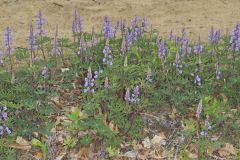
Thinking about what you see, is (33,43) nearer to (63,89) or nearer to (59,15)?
(63,89)

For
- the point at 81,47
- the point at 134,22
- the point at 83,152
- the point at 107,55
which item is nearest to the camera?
the point at 83,152

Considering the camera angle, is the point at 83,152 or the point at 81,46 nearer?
the point at 83,152

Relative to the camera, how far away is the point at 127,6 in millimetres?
8883

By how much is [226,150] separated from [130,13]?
13.1ft

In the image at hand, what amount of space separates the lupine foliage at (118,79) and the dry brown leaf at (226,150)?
169 mm

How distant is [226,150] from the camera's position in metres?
5.21

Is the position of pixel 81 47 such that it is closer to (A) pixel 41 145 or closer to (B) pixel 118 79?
(B) pixel 118 79

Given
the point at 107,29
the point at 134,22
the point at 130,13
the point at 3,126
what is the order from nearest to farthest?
the point at 3,126 → the point at 107,29 → the point at 134,22 → the point at 130,13

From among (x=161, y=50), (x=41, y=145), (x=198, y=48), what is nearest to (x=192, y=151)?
(x=161, y=50)

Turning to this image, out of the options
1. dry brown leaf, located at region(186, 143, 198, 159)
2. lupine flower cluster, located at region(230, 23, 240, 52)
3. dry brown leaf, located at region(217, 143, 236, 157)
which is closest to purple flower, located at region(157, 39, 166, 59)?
lupine flower cluster, located at region(230, 23, 240, 52)

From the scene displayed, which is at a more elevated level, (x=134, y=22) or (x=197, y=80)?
(x=134, y=22)

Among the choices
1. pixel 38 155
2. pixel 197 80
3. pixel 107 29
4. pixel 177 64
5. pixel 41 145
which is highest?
pixel 107 29

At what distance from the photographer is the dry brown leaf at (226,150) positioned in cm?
518

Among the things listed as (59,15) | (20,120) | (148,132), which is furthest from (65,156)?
(59,15)
